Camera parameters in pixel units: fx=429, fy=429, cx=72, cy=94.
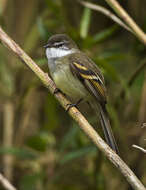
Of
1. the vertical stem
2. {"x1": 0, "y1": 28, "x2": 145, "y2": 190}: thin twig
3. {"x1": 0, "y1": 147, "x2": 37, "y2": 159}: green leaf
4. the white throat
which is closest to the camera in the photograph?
{"x1": 0, "y1": 28, "x2": 145, "y2": 190}: thin twig

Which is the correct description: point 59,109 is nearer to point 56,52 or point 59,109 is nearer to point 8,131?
point 8,131

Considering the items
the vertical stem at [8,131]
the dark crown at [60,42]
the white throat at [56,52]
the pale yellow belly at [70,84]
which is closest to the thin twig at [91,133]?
the pale yellow belly at [70,84]

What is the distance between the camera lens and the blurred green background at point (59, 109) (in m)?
4.16

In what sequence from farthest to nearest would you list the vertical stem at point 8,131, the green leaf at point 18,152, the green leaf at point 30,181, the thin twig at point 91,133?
1. the vertical stem at point 8,131
2. the green leaf at point 30,181
3. the green leaf at point 18,152
4. the thin twig at point 91,133

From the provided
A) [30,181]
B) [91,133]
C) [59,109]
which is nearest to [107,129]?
[91,133]

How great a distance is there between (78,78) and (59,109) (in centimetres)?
191

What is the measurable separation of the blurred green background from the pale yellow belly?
66 cm

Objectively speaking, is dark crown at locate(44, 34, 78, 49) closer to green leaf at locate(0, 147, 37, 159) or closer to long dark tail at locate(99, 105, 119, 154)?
long dark tail at locate(99, 105, 119, 154)

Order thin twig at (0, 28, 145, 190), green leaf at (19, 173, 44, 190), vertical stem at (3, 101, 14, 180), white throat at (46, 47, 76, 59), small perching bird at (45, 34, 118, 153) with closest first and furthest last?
thin twig at (0, 28, 145, 190)
small perching bird at (45, 34, 118, 153)
white throat at (46, 47, 76, 59)
green leaf at (19, 173, 44, 190)
vertical stem at (3, 101, 14, 180)

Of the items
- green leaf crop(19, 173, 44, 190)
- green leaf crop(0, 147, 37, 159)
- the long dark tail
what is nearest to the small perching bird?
the long dark tail

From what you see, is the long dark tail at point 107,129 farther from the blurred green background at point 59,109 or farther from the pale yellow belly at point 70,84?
the blurred green background at point 59,109

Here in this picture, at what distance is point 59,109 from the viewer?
204 inches

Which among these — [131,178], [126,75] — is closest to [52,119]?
[126,75]

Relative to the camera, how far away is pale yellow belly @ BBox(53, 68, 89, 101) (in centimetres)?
317
